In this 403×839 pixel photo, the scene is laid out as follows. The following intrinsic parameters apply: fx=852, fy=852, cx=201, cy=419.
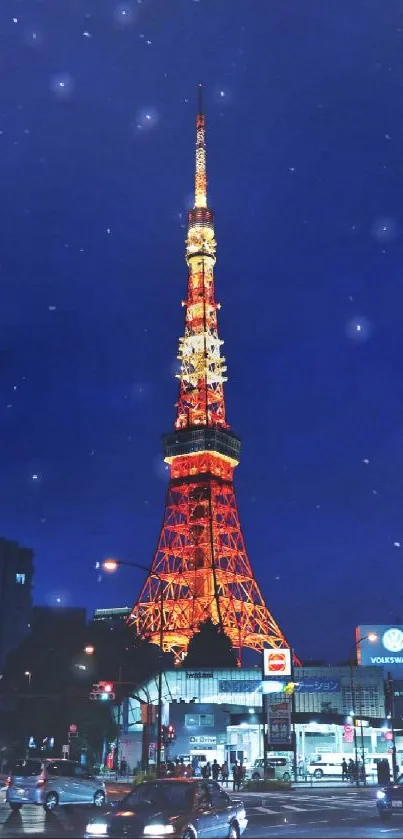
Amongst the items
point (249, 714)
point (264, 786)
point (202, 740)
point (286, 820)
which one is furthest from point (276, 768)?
point (286, 820)

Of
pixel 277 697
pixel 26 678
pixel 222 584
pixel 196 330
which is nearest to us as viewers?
pixel 26 678

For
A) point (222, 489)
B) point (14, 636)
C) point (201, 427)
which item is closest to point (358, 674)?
point (222, 489)

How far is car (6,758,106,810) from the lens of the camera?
27609 mm

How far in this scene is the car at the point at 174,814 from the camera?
50.0 feet

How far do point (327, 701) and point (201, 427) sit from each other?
35515 millimetres

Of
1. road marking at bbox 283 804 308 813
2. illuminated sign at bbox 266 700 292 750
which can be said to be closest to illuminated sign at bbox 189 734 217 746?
illuminated sign at bbox 266 700 292 750

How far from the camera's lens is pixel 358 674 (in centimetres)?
9700

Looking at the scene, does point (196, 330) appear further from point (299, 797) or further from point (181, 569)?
point (299, 797)

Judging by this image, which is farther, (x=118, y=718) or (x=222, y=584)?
(x=222, y=584)

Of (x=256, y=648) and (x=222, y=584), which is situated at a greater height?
(x=222, y=584)

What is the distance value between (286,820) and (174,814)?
11088 millimetres

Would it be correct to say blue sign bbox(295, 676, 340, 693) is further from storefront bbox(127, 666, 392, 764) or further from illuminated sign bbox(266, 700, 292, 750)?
illuminated sign bbox(266, 700, 292, 750)

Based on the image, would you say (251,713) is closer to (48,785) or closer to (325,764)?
(325,764)

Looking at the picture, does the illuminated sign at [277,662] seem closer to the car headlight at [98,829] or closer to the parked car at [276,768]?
the parked car at [276,768]
